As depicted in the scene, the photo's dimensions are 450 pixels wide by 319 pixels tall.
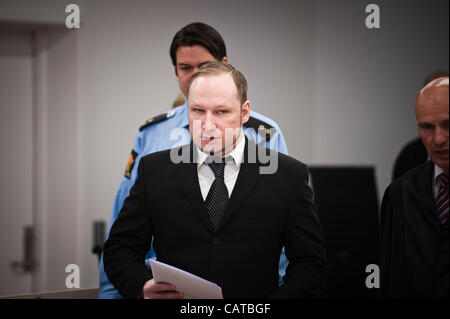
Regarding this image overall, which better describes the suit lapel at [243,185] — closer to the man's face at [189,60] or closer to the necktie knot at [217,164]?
the necktie knot at [217,164]

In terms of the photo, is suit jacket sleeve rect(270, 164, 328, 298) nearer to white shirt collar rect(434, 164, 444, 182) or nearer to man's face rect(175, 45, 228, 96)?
white shirt collar rect(434, 164, 444, 182)

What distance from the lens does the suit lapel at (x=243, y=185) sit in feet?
3.59

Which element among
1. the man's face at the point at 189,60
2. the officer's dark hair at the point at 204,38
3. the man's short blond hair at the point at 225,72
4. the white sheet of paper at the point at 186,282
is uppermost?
the officer's dark hair at the point at 204,38

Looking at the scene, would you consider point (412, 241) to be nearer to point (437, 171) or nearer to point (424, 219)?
point (424, 219)

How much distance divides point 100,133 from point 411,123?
118cm

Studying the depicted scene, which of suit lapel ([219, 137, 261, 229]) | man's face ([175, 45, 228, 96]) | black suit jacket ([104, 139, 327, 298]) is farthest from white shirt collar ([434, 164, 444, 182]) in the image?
man's face ([175, 45, 228, 96])

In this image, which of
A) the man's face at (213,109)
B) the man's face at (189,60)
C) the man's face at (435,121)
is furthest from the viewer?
the man's face at (189,60)

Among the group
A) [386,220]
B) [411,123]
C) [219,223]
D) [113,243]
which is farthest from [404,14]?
[113,243]

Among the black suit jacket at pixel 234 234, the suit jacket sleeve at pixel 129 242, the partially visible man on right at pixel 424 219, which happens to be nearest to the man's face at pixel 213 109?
the black suit jacket at pixel 234 234

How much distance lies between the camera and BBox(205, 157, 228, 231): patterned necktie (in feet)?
3.62

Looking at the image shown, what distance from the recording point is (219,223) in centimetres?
110

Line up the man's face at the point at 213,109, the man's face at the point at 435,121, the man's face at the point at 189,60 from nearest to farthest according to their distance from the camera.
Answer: the man's face at the point at 435,121 → the man's face at the point at 213,109 → the man's face at the point at 189,60

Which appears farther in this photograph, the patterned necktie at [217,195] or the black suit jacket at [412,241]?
the patterned necktie at [217,195]

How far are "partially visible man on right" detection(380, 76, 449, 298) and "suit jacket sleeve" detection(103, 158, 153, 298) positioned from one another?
570 millimetres
